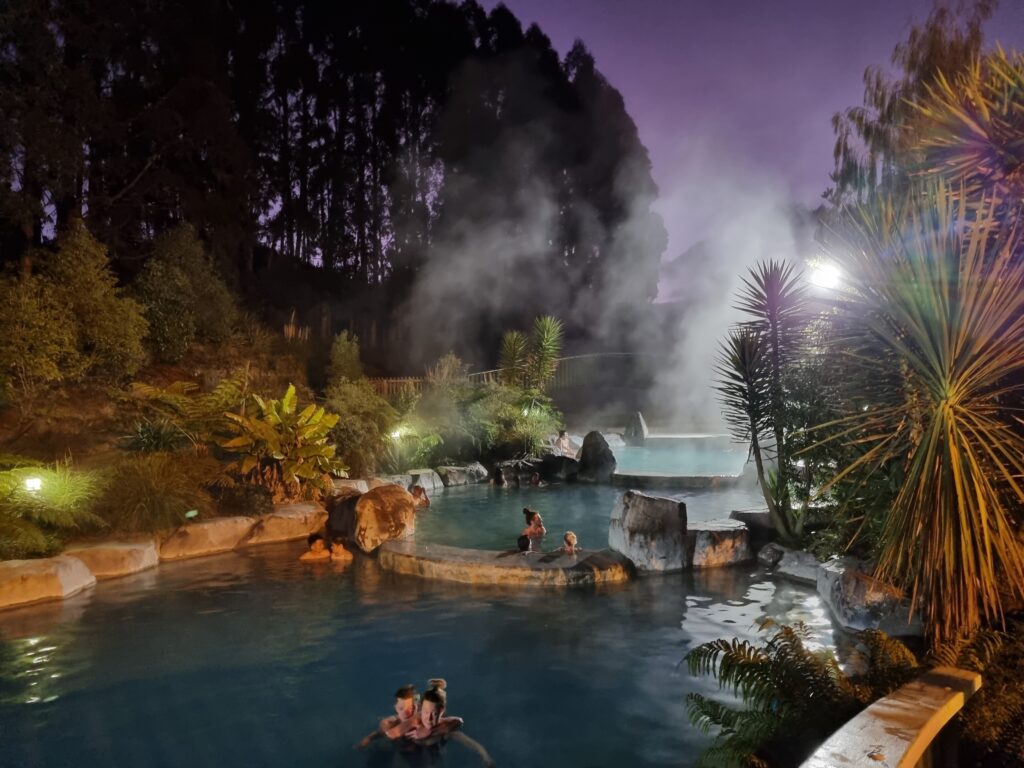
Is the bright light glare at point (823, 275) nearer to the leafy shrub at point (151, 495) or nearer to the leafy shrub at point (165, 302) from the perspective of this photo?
the leafy shrub at point (151, 495)

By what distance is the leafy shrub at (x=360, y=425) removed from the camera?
14555 mm

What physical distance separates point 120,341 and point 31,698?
32.6 feet

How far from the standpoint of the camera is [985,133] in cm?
473

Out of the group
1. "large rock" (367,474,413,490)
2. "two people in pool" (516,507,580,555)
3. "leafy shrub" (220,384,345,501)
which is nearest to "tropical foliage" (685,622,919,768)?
"two people in pool" (516,507,580,555)

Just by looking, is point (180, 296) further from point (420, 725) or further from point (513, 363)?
point (420, 725)

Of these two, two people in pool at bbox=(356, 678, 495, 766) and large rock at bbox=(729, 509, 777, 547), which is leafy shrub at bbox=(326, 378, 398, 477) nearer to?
large rock at bbox=(729, 509, 777, 547)

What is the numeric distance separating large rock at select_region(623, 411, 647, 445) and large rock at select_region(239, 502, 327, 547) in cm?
1395

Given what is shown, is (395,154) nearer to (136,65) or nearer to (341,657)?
(136,65)

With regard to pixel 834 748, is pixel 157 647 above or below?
below

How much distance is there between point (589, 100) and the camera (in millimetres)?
39562

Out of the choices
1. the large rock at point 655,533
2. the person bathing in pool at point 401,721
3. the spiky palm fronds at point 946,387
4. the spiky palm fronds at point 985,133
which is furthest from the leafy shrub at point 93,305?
the spiky palm fronds at point 985,133

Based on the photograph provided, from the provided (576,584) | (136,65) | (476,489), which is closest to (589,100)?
(136,65)

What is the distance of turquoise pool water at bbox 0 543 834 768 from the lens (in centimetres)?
466

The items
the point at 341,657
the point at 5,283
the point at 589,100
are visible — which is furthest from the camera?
the point at 589,100
